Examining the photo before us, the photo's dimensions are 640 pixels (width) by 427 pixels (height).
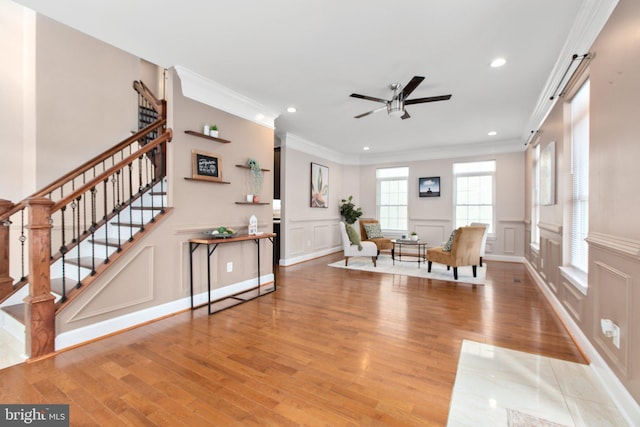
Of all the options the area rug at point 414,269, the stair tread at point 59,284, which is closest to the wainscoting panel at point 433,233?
the area rug at point 414,269

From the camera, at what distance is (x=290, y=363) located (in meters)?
2.20

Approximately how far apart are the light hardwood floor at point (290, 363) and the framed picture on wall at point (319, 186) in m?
3.60

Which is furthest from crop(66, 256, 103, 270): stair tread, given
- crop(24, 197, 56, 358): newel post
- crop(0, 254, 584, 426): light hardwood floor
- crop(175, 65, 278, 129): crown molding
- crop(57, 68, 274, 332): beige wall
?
crop(175, 65, 278, 129): crown molding

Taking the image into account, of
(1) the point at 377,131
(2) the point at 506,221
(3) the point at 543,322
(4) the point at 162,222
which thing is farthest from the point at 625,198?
(2) the point at 506,221

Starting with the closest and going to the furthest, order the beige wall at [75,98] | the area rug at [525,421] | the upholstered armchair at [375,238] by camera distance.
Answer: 1. the area rug at [525,421]
2. the beige wall at [75,98]
3. the upholstered armchair at [375,238]

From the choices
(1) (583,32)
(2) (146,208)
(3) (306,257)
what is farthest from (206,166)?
(1) (583,32)

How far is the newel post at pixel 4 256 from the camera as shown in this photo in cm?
289

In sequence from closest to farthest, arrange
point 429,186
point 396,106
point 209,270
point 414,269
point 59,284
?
point 59,284
point 209,270
point 396,106
point 414,269
point 429,186

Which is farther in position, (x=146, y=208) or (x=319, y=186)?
(x=319, y=186)

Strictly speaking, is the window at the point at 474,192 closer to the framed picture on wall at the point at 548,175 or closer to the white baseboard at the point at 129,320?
the framed picture on wall at the point at 548,175

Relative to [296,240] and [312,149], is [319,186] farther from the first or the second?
[296,240]

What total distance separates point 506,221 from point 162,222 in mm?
7162

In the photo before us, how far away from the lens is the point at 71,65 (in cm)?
386

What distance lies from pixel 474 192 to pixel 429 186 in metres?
1.08
